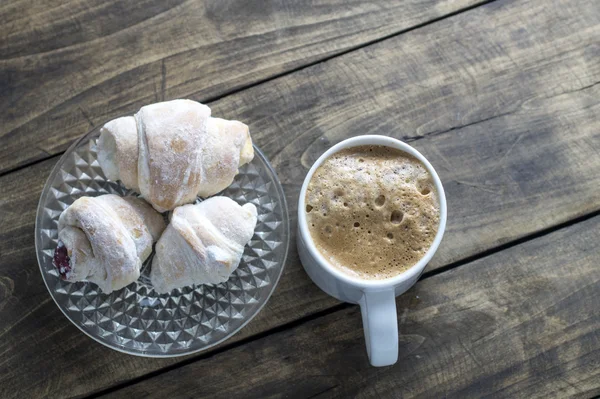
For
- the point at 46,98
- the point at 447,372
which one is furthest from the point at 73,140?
the point at 447,372

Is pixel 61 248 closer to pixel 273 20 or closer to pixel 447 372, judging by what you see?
pixel 273 20

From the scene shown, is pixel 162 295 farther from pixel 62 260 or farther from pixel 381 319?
pixel 381 319

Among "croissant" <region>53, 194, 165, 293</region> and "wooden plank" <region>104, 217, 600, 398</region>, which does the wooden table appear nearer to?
"wooden plank" <region>104, 217, 600, 398</region>

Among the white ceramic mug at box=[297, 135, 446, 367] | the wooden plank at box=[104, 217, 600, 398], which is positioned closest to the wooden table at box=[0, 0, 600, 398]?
the wooden plank at box=[104, 217, 600, 398]

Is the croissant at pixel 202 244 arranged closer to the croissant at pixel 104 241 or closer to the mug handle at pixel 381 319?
the croissant at pixel 104 241

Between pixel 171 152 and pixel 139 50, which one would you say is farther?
pixel 139 50

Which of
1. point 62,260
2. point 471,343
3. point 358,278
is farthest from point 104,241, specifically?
point 471,343
